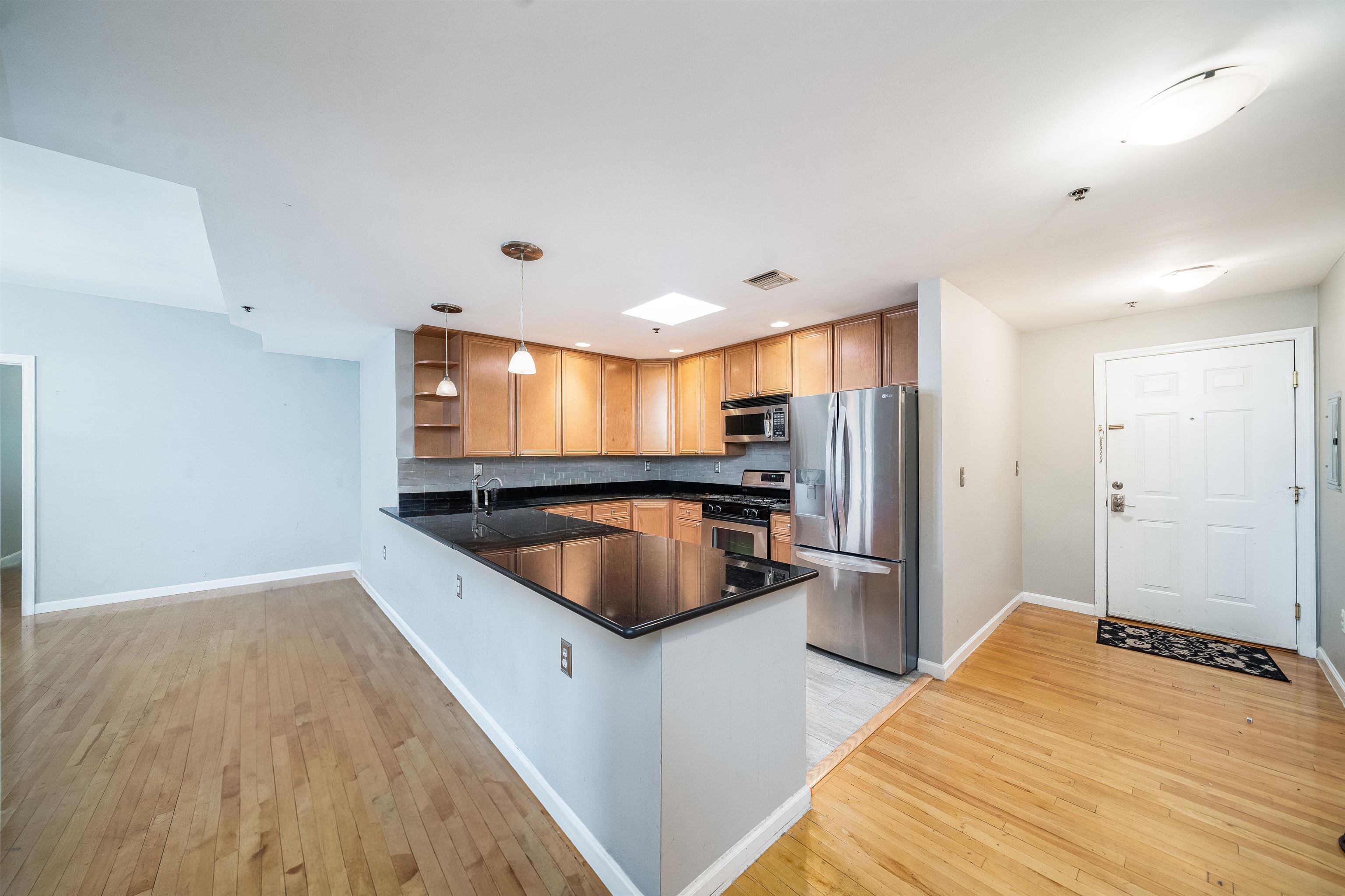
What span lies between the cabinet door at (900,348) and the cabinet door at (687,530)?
7.33 ft

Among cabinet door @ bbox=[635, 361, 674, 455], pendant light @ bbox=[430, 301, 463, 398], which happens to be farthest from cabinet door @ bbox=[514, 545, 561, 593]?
cabinet door @ bbox=[635, 361, 674, 455]

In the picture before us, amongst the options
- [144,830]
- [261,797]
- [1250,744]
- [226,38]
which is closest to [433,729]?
[261,797]

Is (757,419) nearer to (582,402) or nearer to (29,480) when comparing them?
(582,402)

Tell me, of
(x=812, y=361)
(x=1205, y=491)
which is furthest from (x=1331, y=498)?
(x=812, y=361)

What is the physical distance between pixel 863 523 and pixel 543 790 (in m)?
2.27

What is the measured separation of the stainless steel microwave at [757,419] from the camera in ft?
13.9

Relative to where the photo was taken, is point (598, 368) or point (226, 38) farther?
point (598, 368)

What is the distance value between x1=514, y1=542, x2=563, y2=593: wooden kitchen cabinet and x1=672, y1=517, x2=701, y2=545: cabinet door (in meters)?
2.57

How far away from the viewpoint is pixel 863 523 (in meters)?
3.10

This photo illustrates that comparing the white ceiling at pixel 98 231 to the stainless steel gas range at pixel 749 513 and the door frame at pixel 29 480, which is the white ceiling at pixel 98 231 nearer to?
the door frame at pixel 29 480

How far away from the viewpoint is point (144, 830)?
1807mm

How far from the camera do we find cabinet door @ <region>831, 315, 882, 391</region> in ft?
11.6

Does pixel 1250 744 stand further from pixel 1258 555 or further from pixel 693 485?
pixel 693 485

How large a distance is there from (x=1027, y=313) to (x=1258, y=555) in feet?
7.34
